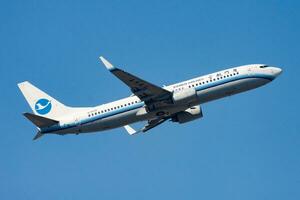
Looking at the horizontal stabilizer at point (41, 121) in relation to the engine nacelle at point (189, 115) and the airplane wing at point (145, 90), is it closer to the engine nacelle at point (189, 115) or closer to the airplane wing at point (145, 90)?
the airplane wing at point (145, 90)

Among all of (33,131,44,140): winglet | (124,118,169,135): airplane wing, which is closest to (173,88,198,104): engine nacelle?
(124,118,169,135): airplane wing

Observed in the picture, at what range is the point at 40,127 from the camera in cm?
6638

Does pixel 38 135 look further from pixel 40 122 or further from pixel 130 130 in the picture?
pixel 130 130

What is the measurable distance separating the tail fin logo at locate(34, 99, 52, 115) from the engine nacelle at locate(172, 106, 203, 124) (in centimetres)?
1508

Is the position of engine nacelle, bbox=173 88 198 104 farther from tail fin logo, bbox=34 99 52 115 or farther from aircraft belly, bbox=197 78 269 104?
tail fin logo, bbox=34 99 52 115

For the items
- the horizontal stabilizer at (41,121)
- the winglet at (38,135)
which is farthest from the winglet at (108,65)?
the winglet at (38,135)

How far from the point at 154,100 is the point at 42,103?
14760 millimetres

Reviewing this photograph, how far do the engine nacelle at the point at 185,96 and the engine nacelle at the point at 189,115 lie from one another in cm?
606

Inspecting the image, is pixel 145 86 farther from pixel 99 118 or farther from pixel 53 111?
pixel 53 111

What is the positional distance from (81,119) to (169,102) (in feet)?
32.6

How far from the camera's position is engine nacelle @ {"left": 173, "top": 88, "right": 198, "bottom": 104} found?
2515 inches

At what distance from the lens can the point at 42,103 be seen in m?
71.8

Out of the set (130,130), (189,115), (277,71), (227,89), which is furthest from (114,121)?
(277,71)

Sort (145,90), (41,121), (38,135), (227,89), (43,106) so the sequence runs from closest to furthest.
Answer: (145,90), (227,89), (41,121), (38,135), (43,106)
